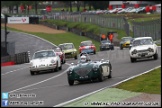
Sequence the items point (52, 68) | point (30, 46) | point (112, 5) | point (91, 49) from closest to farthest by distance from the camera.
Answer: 1. point (52, 68)
2. point (91, 49)
3. point (30, 46)
4. point (112, 5)

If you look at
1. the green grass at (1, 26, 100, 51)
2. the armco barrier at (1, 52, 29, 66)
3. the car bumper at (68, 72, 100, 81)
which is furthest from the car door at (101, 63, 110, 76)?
the green grass at (1, 26, 100, 51)

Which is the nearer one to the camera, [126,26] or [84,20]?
[126,26]

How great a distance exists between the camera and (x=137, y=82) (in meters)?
21.0

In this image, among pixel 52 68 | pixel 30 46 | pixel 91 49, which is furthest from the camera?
pixel 30 46

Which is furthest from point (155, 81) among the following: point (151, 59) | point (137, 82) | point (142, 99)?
point (151, 59)

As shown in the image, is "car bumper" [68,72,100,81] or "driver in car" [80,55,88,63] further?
"driver in car" [80,55,88,63]

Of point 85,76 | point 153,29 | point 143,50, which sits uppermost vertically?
point 153,29

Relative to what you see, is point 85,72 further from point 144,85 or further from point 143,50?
point 143,50

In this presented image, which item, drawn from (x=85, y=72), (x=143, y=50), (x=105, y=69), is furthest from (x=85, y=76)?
(x=143, y=50)

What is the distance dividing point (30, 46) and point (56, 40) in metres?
3.87

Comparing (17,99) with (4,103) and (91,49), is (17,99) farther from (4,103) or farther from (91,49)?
(91,49)

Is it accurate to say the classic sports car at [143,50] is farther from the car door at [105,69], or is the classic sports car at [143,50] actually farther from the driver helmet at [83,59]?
the driver helmet at [83,59]

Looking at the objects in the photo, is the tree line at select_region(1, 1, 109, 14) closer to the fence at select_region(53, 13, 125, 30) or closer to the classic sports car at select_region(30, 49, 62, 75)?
the fence at select_region(53, 13, 125, 30)

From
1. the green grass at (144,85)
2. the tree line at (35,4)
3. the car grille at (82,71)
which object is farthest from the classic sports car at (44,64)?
the tree line at (35,4)
